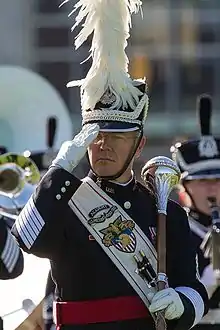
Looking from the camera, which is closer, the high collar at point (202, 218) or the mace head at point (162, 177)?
the mace head at point (162, 177)

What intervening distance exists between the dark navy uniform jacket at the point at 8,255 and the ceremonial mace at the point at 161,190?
60 centimetres

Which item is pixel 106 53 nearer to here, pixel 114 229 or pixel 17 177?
pixel 114 229

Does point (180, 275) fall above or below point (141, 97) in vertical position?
below

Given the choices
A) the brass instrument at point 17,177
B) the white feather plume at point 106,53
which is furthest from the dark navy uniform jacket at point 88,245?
the brass instrument at point 17,177

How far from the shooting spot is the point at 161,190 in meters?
4.26

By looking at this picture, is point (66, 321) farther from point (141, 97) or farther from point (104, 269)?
point (141, 97)

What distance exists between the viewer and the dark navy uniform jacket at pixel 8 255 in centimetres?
469

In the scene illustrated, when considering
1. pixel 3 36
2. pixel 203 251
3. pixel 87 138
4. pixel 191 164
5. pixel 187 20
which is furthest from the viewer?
pixel 187 20

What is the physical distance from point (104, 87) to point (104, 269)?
0.56 m

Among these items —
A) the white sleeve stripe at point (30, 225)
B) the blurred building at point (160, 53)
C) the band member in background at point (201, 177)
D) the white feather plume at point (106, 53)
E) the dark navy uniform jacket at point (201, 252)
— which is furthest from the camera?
the blurred building at point (160, 53)

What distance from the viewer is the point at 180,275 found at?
423cm

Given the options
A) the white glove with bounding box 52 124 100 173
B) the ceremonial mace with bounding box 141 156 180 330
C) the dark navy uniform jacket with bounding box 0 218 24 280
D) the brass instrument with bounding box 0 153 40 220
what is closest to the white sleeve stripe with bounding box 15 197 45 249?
the white glove with bounding box 52 124 100 173

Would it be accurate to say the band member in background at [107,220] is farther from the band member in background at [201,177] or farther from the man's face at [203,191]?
the man's face at [203,191]

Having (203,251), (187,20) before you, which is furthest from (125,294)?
(187,20)
